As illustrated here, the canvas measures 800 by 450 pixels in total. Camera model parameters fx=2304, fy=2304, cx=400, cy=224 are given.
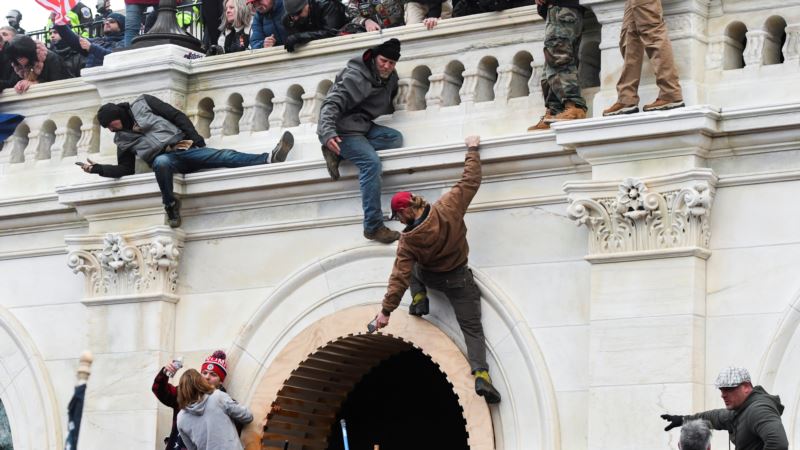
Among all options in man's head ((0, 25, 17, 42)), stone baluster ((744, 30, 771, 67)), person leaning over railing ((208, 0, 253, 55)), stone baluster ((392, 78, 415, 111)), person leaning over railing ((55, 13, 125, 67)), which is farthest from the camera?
person leaning over railing ((55, 13, 125, 67))

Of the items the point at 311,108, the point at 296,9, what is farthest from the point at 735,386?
the point at 296,9

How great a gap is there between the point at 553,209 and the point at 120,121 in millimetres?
4263

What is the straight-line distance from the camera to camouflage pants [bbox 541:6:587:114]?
18.2m

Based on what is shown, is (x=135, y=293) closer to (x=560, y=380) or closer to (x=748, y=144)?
(x=560, y=380)

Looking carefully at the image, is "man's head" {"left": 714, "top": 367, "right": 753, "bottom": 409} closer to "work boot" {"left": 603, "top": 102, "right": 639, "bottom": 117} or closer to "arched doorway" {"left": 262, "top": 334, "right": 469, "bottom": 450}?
"work boot" {"left": 603, "top": 102, "right": 639, "bottom": 117}

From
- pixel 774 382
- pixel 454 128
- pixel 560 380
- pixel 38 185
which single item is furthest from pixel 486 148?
pixel 38 185

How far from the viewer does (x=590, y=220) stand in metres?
17.8

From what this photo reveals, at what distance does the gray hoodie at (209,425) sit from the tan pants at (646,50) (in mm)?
4287

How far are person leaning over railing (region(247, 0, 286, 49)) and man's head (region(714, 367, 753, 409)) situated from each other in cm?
688

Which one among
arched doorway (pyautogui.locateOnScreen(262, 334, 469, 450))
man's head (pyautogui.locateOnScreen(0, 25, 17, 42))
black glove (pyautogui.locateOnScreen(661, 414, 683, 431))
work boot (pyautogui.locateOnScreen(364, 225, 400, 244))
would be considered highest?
man's head (pyautogui.locateOnScreen(0, 25, 17, 42))

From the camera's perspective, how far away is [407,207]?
18.2 meters

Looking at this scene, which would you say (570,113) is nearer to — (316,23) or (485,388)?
(485,388)

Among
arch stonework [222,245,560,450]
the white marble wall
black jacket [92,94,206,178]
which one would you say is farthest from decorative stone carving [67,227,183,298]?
arch stonework [222,245,560,450]

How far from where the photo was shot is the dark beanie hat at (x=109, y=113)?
797 inches
